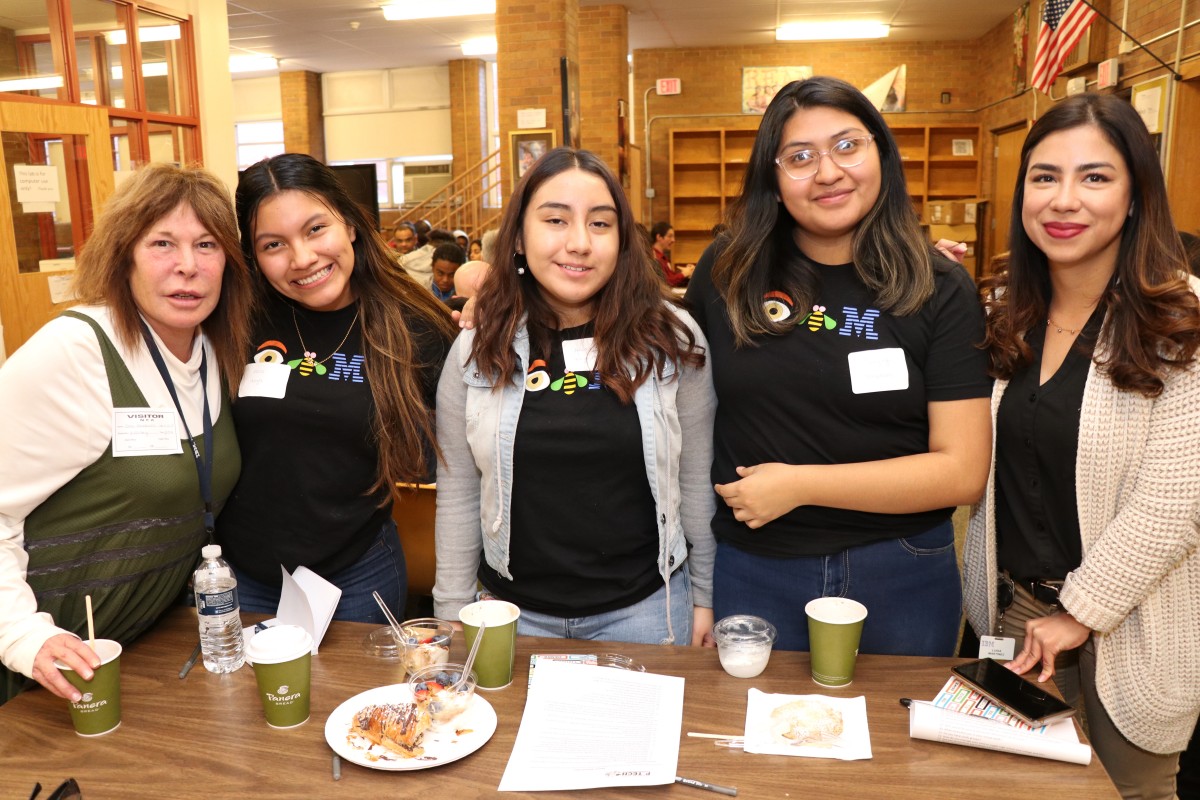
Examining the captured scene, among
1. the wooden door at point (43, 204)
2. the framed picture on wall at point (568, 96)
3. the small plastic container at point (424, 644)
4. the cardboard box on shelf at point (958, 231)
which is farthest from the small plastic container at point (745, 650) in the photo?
the cardboard box on shelf at point (958, 231)

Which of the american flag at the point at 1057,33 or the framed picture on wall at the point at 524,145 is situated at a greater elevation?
the american flag at the point at 1057,33

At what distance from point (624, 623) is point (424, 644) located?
1.46 ft

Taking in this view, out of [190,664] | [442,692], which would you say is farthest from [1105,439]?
[190,664]

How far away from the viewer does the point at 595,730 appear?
1.32 meters

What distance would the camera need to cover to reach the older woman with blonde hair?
146 centimetres

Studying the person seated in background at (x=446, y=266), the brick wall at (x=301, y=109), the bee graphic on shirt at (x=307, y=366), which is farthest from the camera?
the brick wall at (x=301, y=109)

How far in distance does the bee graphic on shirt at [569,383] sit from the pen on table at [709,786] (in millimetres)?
778

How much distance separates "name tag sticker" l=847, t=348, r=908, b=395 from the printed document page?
0.66 meters

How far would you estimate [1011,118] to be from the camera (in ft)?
34.6

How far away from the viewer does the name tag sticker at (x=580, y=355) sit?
5.69 ft

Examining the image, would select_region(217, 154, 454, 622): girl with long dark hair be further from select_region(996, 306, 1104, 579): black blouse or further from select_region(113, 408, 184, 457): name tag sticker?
select_region(996, 306, 1104, 579): black blouse

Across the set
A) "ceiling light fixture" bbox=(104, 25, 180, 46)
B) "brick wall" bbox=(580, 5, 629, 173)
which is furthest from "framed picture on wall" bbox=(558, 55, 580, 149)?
"ceiling light fixture" bbox=(104, 25, 180, 46)

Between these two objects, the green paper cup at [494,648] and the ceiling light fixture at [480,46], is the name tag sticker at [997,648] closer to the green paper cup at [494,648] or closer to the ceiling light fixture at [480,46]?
the green paper cup at [494,648]

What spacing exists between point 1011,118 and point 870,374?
1056 cm
